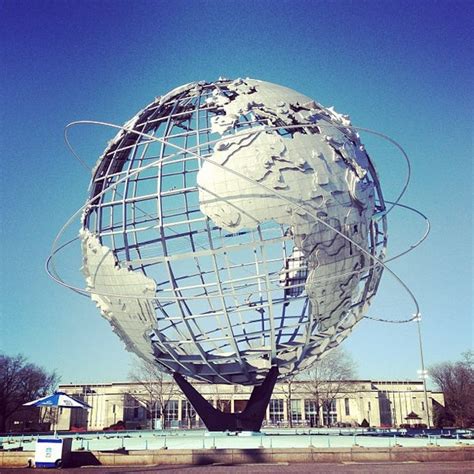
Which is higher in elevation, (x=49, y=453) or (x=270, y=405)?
(x=270, y=405)

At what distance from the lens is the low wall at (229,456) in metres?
13.2

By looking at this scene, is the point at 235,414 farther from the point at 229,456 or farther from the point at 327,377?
the point at 327,377

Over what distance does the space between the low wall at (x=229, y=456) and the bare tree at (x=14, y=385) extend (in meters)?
33.5

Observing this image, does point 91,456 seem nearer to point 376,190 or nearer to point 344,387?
point 376,190

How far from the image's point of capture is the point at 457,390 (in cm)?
6028

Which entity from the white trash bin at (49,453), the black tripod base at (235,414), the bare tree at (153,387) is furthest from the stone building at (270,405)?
the white trash bin at (49,453)

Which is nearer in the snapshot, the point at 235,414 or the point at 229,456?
the point at 229,456

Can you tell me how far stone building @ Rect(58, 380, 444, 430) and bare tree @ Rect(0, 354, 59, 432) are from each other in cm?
917

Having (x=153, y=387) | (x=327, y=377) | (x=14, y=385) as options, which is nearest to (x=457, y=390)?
(x=327, y=377)

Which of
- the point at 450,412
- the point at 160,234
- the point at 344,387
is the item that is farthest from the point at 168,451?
the point at 450,412

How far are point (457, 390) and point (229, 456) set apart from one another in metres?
54.4

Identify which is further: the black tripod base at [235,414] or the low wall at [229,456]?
the black tripod base at [235,414]

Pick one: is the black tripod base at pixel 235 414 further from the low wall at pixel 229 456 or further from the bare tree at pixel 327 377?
the bare tree at pixel 327 377

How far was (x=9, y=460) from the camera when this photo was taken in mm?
13180
